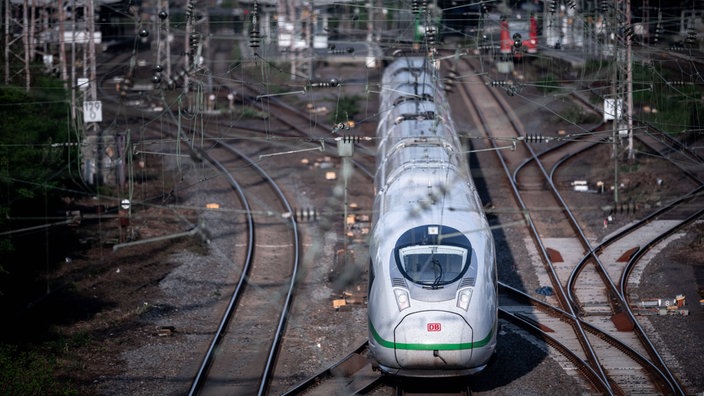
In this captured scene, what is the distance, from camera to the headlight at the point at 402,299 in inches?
457

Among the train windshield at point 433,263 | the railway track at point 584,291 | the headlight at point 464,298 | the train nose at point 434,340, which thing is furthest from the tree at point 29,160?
the railway track at point 584,291

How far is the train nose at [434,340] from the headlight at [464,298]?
0.46ft

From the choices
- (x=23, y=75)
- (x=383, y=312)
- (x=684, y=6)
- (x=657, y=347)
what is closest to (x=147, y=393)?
(x=383, y=312)

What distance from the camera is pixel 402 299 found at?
1168 cm

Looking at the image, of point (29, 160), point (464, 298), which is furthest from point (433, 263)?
point (29, 160)

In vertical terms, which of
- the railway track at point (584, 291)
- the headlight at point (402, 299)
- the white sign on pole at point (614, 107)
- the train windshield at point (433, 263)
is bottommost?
the railway track at point (584, 291)

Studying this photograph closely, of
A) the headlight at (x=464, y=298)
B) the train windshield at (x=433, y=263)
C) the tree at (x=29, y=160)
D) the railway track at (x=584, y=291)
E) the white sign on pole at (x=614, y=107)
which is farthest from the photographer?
the white sign on pole at (x=614, y=107)

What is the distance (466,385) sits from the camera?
12586mm

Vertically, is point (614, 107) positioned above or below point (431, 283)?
above

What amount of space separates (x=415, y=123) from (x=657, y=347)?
6273 mm

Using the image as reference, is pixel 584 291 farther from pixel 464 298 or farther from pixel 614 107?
pixel 464 298

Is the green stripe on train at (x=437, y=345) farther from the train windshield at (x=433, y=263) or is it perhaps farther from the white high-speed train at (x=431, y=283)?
the train windshield at (x=433, y=263)

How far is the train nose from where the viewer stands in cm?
1141

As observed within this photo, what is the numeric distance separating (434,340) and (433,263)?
1056 mm
